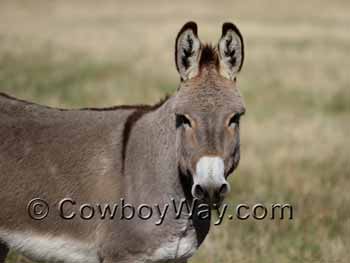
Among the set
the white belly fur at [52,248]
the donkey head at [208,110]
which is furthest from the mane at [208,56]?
the white belly fur at [52,248]

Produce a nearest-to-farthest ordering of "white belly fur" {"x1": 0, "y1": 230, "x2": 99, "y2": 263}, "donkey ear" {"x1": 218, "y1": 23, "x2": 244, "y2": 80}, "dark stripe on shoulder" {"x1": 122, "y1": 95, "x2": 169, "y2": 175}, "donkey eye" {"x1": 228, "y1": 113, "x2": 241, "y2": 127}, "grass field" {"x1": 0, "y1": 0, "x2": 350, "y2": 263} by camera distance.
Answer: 1. "donkey eye" {"x1": 228, "y1": 113, "x2": 241, "y2": 127}
2. "donkey ear" {"x1": 218, "y1": 23, "x2": 244, "y2": 80}
3. "white belly fur" {"x1": 0, "y1": 230, "x2": 99, "y2": 263}
4. "dark stripe on shoulder" {"x1": 122, "y1": 95, "x2": 169, "y2": 175}
5. "grass field" {"x1": 0, "y1": 0, "x2": 350, "y2": 263}

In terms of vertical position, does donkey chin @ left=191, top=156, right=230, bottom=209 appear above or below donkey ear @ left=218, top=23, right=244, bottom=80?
below

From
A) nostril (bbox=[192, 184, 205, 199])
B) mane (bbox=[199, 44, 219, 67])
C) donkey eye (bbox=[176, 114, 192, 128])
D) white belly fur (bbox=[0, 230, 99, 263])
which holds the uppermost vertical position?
mane (bbox=[199, 44, 219, 67])

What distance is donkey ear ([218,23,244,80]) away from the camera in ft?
16.3

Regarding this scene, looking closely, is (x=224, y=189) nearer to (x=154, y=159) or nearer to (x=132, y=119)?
(x=154, y=159)

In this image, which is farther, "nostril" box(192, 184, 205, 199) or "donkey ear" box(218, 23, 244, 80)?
"donkey ear" box(218, 23, 244, 80)

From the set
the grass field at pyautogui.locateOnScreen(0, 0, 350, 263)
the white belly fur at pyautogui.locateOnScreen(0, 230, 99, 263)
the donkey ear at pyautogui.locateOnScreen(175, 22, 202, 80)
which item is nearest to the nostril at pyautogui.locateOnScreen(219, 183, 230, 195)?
the donkey ear at pyautogui.locateOnScreen(175, 22, 202, 80)

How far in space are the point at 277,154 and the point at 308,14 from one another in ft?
134

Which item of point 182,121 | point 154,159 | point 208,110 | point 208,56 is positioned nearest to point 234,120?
point 208,110

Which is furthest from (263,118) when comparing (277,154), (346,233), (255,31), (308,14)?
(308,14)

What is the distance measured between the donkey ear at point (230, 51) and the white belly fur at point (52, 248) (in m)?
1.55

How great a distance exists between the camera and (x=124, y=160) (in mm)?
5207

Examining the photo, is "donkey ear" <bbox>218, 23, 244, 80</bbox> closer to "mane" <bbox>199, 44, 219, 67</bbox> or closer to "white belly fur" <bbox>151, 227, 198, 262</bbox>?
"mane" <bbox>199, 44, 219, 67</bbox>

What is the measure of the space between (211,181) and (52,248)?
1.38 m
